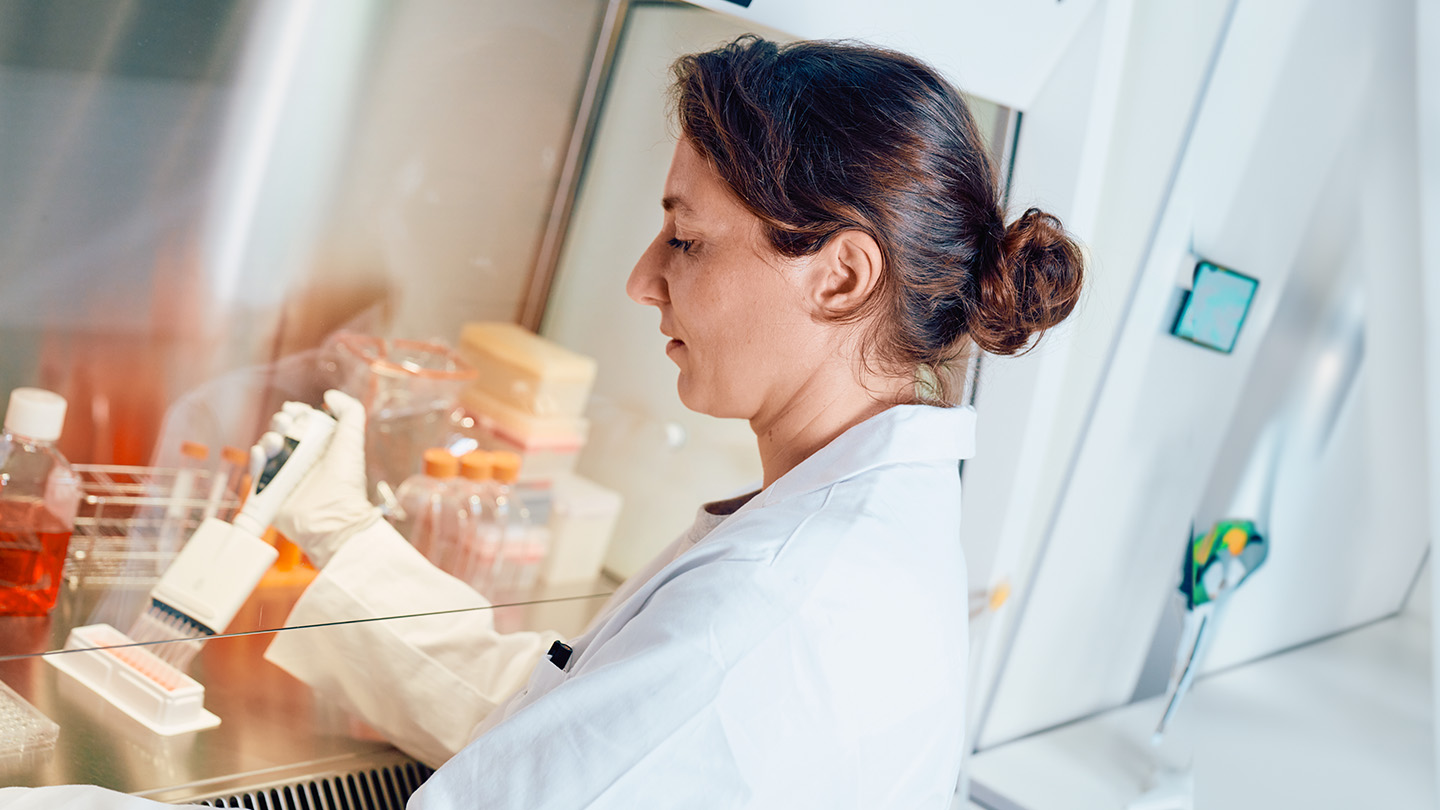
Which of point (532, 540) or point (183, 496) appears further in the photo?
point (532, 540)

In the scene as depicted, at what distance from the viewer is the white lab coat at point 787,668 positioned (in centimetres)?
58

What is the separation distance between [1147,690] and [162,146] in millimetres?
1886

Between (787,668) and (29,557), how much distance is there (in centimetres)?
68

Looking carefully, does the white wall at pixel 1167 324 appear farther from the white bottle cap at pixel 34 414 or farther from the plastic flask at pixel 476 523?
the white bottle cap at pixel 34 414

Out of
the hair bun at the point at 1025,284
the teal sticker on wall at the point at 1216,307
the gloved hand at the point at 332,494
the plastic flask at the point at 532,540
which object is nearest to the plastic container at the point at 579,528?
the plastic flask at the point at 532,540

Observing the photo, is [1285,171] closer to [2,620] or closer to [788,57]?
[788,57]

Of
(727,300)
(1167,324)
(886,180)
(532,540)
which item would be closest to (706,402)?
(727,300)

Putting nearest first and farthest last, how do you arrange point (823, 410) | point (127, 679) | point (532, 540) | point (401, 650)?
1. point (823, 410)
2. point (127, 679)
3. point (401, 650)
4. point (532, 540)

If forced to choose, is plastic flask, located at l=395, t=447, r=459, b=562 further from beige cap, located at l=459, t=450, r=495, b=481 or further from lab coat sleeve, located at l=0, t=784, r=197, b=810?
lab coat sleeve, located at l=0, t=784, r=197, b=810

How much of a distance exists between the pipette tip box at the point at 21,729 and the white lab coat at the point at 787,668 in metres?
0.15

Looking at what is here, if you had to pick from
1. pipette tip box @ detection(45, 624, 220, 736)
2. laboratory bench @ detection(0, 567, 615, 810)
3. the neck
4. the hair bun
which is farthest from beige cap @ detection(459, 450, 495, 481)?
the hair bun

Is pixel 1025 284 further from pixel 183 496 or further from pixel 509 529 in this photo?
pixel 183 496

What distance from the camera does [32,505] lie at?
0.93m

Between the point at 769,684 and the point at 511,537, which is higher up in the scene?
the point at 769,684
